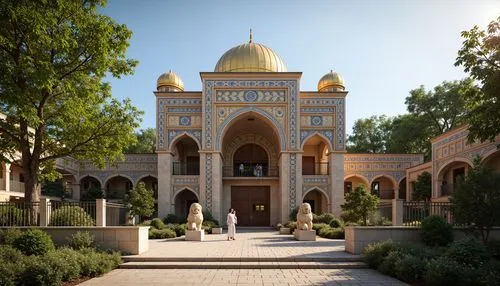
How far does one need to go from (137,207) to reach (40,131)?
9.74m

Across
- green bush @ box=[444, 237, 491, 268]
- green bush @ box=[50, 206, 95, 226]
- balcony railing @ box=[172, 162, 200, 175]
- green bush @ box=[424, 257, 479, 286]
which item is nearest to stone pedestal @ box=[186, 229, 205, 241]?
green bush @ box=[50, 206, 95, 226]

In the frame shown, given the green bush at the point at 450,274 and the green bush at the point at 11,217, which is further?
the green bush at the point at 11,217

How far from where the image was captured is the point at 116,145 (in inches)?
634

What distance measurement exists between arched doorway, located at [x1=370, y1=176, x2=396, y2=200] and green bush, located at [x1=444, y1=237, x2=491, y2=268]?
25769 mm

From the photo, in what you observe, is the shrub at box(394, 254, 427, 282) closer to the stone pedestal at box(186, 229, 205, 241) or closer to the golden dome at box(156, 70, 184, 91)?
the stone pedestal at box(186, 229, 205, 241)

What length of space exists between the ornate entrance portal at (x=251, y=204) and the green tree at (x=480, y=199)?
20.6 metres

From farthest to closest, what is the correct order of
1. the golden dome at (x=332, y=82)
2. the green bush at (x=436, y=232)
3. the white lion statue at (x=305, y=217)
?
the golden dome at (x=332, y=82)
the white lion statue at (x=305, y=217)
the green bush at (x=436, y=232)

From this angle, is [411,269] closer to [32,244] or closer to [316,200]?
[32,244]

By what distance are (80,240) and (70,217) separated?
136cm

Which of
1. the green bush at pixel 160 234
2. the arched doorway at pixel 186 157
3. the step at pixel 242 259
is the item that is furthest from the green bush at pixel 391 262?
the arched doorway at pixel 186 157

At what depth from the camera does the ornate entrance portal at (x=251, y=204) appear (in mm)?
31734

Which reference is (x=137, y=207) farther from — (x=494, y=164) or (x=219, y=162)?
(x=494, y=164)

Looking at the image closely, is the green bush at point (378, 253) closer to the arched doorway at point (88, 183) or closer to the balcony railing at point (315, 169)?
the balcony railing at point (315, 169)

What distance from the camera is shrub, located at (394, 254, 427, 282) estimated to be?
30.8 ft
